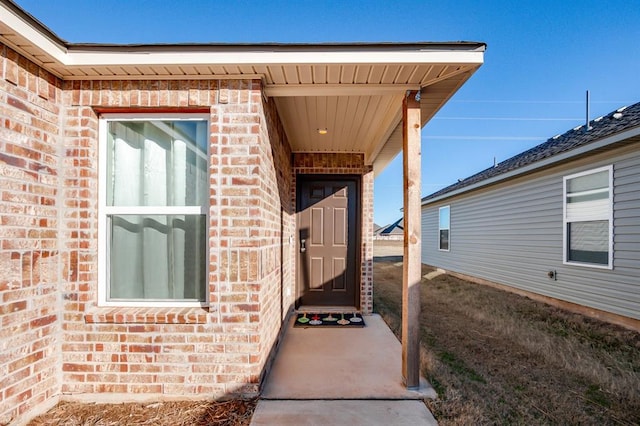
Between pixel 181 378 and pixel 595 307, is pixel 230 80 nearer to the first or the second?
pixel 181 378

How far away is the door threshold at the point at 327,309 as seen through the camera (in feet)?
15.4

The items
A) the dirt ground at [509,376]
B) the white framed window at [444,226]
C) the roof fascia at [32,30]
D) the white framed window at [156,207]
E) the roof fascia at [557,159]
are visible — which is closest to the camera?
the roof fascia at [32,30]

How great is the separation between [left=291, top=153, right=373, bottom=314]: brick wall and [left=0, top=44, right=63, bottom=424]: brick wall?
2.96 metres

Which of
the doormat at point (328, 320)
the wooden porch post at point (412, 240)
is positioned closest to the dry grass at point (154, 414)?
the wooden porch post at point (412, 240)

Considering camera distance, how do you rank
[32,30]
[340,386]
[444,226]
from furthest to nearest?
[444,226], [340,386], [32,30]

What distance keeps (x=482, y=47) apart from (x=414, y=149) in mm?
790

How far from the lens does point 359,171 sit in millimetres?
4715

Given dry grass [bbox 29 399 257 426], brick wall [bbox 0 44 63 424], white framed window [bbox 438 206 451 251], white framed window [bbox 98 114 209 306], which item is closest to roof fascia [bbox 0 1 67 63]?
brick wall [bbox 0 44 63 424]

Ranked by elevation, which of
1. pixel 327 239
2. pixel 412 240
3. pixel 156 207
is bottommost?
pixel 327 239

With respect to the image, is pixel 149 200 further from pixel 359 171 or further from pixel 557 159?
pixel 557 159

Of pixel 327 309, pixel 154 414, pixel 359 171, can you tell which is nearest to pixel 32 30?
pixel 154 414

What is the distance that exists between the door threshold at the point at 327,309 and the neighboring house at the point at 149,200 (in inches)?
85.3

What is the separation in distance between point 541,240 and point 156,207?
A: 6715mm

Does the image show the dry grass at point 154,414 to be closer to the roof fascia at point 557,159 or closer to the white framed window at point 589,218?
the roof fascia at point 557,159
